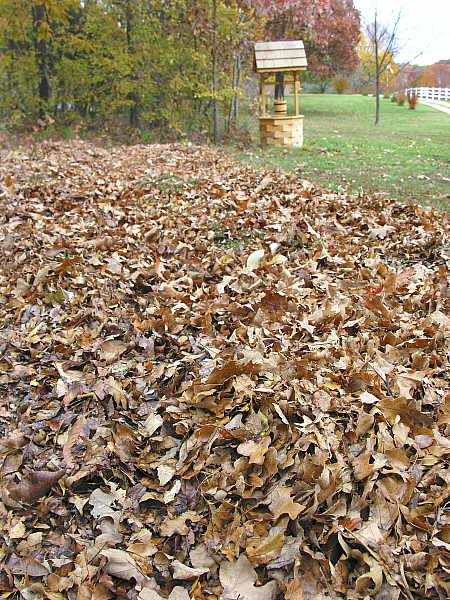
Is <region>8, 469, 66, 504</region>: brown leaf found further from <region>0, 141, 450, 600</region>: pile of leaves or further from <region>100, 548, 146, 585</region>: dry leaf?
<region>100, 548, 146, 585</region>: dry leaf

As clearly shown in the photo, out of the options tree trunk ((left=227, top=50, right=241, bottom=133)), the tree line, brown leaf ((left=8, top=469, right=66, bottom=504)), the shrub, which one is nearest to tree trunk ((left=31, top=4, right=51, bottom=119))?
the tree line

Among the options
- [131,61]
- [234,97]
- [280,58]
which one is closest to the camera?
[280,58]

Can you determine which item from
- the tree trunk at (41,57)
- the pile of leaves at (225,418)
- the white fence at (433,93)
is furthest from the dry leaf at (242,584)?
the white fence at (433,93)

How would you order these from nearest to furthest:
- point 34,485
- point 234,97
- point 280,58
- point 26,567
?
point 26,567, point 34,485, point 280,58, point 234,97

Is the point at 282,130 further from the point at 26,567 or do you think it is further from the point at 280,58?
the point at 26,567

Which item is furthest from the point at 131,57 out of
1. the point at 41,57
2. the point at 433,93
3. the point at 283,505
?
the point at 433,93

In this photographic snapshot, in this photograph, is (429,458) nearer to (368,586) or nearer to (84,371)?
(368,586)

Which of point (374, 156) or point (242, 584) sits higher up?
point (374, 156)

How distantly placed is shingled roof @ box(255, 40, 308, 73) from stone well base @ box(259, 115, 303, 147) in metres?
0.94

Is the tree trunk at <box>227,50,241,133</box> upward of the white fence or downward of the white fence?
downward

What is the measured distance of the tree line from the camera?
37.9ft

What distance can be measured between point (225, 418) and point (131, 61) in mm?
11662

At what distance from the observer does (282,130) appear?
10.9 meters

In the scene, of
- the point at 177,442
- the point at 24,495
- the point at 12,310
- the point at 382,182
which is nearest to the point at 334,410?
the point at 177,442
